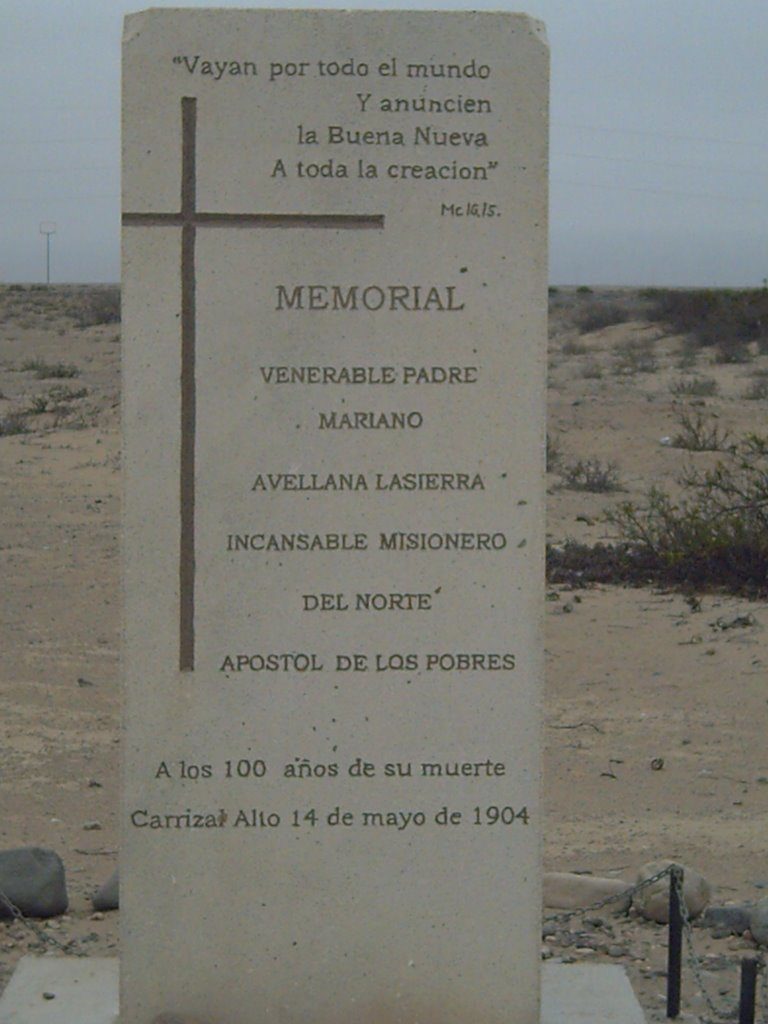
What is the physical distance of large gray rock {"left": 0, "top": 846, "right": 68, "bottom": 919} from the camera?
4.97 meters

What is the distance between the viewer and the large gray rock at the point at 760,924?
4.76 meters

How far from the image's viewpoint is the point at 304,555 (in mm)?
3816

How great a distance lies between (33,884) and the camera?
4.97m

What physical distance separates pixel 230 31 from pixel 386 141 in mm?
432

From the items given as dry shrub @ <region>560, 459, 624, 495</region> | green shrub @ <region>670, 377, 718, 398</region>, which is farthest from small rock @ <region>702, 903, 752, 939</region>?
green shrub @ <region>670, 377, 718, 398</region>

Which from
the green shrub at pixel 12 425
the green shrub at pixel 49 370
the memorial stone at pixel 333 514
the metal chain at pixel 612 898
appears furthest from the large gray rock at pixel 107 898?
the green shrub at pixel 49 370

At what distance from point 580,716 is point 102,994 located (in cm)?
368

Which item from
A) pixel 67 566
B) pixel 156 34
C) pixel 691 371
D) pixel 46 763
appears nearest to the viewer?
pixel 156 34

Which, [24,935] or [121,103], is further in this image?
[24,935]

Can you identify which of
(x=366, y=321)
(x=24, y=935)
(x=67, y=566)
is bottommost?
(x=24, y=935)

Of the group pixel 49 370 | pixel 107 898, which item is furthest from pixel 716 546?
pixel 49 370

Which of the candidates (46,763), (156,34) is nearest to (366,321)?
(156,34)

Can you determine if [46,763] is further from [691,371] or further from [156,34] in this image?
[691,371]

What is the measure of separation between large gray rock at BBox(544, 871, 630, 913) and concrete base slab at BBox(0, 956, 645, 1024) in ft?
2.09
